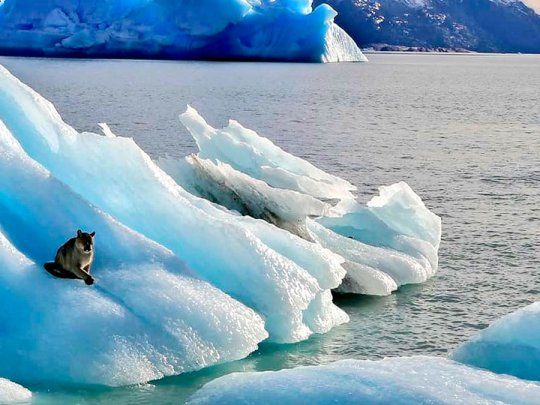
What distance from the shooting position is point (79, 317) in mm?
8266

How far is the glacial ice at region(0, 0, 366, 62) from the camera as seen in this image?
67.3m

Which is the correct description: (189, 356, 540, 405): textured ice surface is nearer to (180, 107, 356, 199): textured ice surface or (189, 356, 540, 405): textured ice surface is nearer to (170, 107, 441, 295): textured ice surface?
(170, 107, 441, 295): textured ice surface

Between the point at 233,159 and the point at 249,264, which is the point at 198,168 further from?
the point at 249,264

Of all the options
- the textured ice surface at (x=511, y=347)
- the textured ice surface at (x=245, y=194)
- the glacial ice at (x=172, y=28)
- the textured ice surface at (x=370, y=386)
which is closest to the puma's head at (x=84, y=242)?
the textured ice surface at (x=370, y=386)

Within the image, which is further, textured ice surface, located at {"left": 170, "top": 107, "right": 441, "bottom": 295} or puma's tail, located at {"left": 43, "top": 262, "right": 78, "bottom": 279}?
textured ice surface, located at {"left": 170, "top": 107, "right": 441, "bottom": 295}

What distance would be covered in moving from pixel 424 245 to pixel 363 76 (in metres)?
77.5

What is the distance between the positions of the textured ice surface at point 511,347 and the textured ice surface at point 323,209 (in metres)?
4.48

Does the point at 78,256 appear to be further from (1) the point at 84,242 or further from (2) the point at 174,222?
(2) the point at 174,222

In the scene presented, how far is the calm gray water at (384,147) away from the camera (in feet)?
34.9

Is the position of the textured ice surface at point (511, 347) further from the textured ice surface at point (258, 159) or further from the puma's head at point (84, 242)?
the textured ice surface at point (258, 159)

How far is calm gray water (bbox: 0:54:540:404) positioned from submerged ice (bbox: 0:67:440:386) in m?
0.27

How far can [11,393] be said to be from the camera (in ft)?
24.3

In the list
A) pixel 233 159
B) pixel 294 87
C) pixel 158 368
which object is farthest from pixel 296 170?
pixel 294 87

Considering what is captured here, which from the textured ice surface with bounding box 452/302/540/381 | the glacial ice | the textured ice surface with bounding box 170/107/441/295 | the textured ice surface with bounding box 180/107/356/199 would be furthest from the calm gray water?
the textured ice surface with bounding box 180/107/356/199
